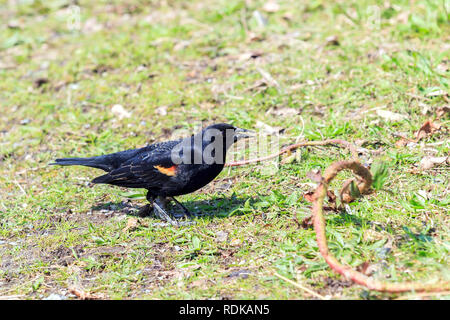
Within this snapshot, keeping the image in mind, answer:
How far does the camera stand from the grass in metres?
4.27

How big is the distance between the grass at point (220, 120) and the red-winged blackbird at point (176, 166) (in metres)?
0.35

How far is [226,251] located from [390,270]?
4.73 ft

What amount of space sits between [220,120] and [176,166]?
1.86 metres

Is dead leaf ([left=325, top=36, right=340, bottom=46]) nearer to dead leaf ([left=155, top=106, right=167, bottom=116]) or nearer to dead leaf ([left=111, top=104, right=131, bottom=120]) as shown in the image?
dead leaf ([left=155, top=106, right=167, bottom=116])

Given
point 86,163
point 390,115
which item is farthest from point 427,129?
point 86,163

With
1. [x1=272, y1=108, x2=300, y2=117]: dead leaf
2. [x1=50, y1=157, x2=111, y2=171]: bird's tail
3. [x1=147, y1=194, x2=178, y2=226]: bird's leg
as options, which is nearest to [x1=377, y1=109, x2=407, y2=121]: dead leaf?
[x1=272, y1=108, x2=300, y2=117]: dead leaf

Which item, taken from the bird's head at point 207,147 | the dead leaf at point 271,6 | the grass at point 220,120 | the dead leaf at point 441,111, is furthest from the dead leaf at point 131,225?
the dead leaf at point 271,6

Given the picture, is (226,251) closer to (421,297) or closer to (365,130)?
(421,297)

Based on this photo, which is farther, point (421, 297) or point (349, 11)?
point (349, 11)

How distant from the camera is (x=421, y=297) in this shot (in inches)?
137

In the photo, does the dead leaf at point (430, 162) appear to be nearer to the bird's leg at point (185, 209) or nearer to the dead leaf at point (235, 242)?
the dead leaf at point (235, 242)

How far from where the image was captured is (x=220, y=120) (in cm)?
696

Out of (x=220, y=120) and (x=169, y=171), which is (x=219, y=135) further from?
(x=220, y=120)

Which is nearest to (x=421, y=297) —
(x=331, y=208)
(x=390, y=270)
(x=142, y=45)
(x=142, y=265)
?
(x=390, y=270)
